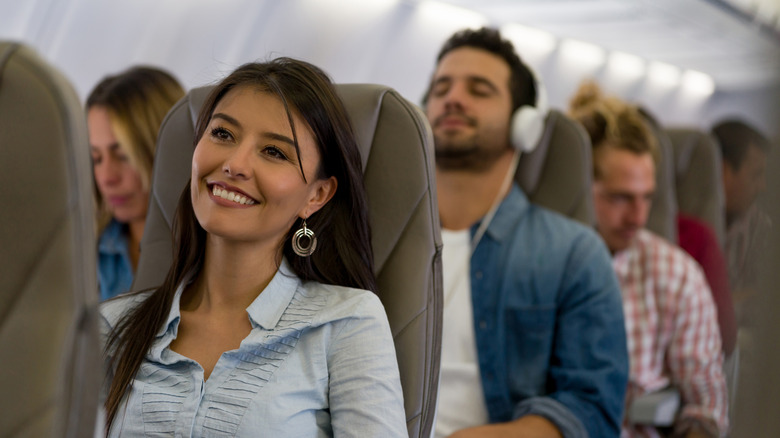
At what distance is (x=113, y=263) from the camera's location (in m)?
2.54

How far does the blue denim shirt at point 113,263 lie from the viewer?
8.12ft

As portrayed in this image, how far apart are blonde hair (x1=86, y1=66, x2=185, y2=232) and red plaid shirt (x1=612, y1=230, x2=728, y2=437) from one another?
5.45ft

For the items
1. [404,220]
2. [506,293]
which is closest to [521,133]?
[506,293]

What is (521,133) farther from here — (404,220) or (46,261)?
(46,261)

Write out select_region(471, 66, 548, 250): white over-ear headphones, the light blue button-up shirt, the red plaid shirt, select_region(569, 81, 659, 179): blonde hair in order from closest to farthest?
the light blue button-up shirt
select_region(471, 66, 548, 250): white over-ear headphones
the red plaid shirt
select_region(569, 81, 659, 179): blonde hair

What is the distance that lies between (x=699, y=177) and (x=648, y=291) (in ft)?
4.04

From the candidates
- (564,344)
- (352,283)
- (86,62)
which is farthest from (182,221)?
(86,62)

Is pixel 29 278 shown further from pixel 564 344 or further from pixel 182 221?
pixel 564 344

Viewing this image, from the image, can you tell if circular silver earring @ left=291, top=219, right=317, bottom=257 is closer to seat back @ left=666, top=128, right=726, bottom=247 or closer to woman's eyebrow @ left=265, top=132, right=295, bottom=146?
woman's eyebrow @ left=265, top=132, right=295, bottom=146

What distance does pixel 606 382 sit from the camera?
211 cm

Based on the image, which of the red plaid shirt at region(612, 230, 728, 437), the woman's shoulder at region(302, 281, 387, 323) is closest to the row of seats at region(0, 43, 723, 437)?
the woman's shoulder at region(302, 281, 387, 323)

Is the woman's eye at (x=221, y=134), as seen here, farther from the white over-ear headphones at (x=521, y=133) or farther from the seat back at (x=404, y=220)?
the white over-ear headphones at (x=521, y=133)

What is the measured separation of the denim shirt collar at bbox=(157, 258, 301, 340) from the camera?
142 centimetres

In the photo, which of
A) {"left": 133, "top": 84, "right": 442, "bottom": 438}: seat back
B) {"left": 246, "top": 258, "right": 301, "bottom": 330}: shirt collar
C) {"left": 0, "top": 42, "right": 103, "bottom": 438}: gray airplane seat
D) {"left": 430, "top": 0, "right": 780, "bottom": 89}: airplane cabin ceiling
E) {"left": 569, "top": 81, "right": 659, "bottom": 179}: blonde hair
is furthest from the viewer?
{"left": 430, "top": 0, "right": 780, "bottom": 89}: airplane cabin ceiling
